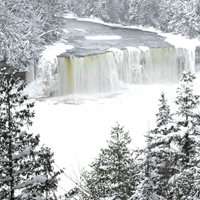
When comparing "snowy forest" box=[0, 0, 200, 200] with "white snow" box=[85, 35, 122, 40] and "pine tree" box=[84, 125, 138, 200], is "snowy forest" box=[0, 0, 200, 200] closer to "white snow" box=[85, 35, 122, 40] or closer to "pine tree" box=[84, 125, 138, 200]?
"pine tree" box=[84, 125, 138, 200]

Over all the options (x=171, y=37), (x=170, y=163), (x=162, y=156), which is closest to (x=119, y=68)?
(x=171, y=37)

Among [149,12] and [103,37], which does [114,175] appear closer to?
[103,37]

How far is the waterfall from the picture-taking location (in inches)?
1167

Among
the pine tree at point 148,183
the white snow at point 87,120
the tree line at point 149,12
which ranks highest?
the tree line at point 149,12

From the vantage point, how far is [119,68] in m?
31.5

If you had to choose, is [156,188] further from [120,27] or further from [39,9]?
[120,27]

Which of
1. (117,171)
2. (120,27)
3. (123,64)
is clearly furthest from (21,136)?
(120,27)

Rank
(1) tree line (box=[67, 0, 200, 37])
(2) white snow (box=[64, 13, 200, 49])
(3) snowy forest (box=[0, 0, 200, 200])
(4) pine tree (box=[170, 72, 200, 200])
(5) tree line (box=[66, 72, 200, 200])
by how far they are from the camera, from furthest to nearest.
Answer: (1) tree line (box=[67, 0, 200, 37]) < (2) white snow (box=[64, 13, 200, 49]) < (3) snowy forest (box=[0, 0, 200, 200]) < (5) tree line (box=[66, 72, 200, 200]) < (4) pine tree (box=[170, 72, 200, 200])

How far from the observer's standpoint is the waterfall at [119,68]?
97.2 ft

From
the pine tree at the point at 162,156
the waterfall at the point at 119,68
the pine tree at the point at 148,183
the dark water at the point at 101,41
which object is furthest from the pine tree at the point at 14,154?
the dark water at the point at 101,41

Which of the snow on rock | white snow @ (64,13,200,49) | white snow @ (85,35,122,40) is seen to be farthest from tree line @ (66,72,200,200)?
white snow @ (85,35,122,40)

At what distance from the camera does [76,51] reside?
31.8 m

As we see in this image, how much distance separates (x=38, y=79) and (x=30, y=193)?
22.0 metres

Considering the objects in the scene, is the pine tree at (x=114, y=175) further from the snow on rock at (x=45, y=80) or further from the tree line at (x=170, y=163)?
the snow on rock at (x=45, y=80)
